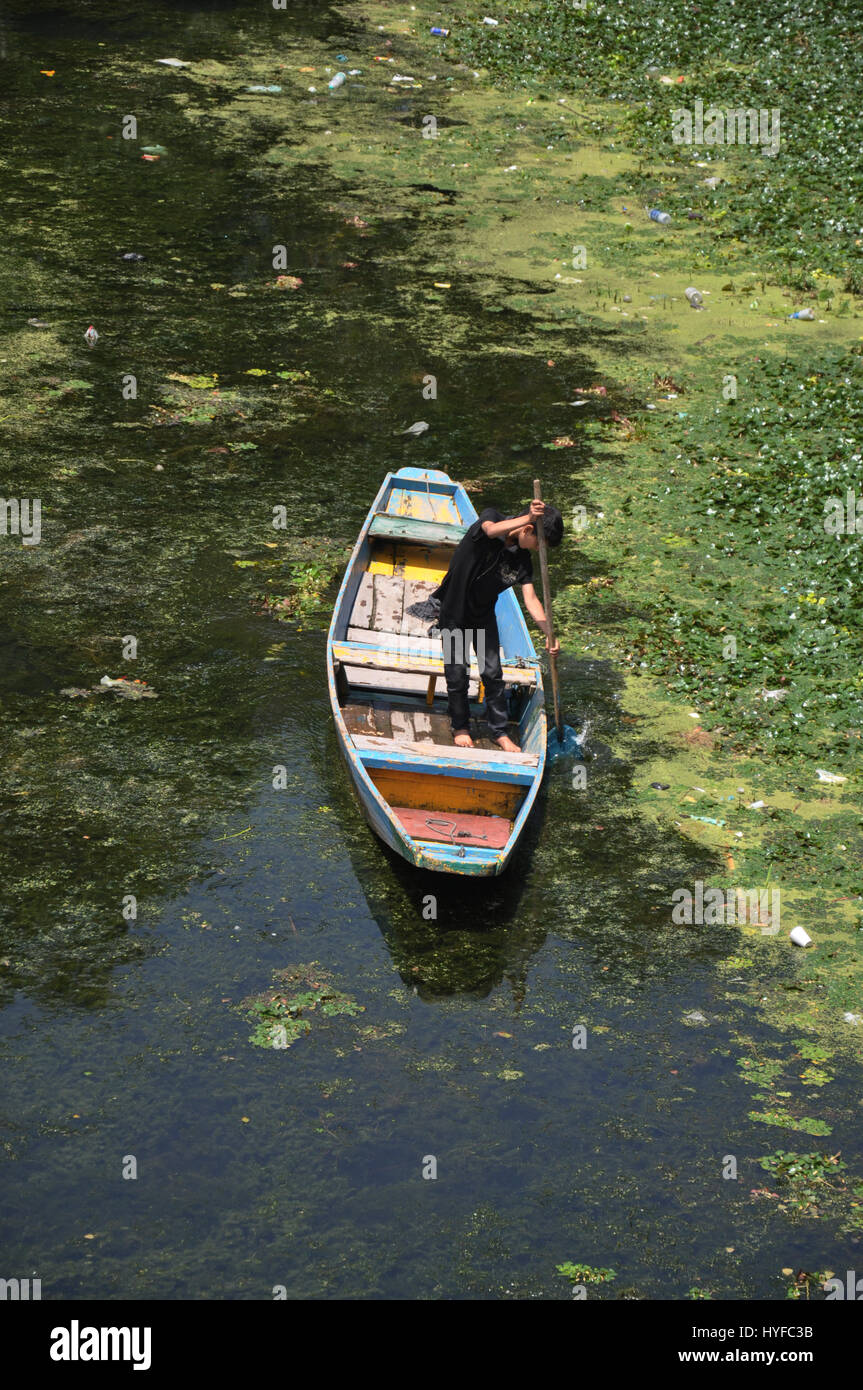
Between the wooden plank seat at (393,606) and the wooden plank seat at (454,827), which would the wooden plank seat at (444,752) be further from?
the wooden plank seat at (393,606)

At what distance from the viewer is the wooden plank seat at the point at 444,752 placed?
23.4ft

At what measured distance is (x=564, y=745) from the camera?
788 cm

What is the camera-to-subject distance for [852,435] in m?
11.4

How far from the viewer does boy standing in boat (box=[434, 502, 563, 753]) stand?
25.1 feet

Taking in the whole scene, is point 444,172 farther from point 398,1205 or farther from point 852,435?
point 398,1205

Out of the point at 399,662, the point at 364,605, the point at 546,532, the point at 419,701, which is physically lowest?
the point at 419,701

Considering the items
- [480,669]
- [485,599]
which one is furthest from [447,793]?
[485,599]

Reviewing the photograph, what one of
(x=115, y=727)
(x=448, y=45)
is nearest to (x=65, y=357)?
(x=115, y=727)

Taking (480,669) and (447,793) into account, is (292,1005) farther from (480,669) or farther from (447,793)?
(480,669)

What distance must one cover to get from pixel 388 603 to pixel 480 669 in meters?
1.34

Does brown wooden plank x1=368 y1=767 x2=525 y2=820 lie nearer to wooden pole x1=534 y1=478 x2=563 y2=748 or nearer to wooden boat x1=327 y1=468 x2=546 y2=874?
wooden boat x1=327 y1=468 x2=546 y2=874

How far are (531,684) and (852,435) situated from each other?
4.97 metres

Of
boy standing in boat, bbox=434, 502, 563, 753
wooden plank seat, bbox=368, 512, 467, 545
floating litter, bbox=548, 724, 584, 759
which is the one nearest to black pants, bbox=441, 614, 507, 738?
boy standing in boat, bbox=434, 502, 563, 753
